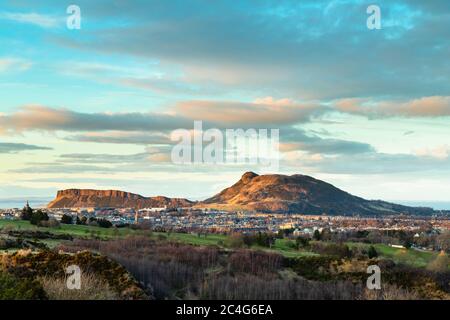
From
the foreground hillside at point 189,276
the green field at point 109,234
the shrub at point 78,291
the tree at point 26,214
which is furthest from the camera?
the tree at point 26,214

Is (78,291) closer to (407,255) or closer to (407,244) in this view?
(407,255)

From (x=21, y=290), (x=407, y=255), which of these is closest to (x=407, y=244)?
(x=407, y=255)

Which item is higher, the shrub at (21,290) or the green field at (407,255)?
the shrub at (21,290)

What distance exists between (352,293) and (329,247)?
176 ft

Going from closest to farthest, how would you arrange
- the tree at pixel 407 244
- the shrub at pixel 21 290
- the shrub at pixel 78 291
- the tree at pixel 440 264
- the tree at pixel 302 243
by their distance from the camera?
1. the shrub at pixel 21 290
2. the shrub at pixel 78 291
3. the tree at pixel 440 264
4. the tree at pixel 302 243
5. the tree at pixel 407 244

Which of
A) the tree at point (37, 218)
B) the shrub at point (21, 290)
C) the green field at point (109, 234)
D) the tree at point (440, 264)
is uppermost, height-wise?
the shrub at point (21, 290)

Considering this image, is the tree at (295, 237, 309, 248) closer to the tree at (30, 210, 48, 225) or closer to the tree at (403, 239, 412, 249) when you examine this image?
the tree at (403, 239, 412, 249)

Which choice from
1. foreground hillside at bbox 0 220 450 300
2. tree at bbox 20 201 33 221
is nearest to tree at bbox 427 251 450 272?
foreground hillside at bbox 0 220 450 300

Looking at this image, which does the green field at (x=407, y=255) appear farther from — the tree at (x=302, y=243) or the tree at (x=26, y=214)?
the tree at (x=26, y=214)

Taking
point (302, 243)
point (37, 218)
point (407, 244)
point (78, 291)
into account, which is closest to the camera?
point (78, 291)

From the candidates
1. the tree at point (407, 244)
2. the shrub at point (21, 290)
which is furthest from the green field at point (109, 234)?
the shrub at point (21, 290)
